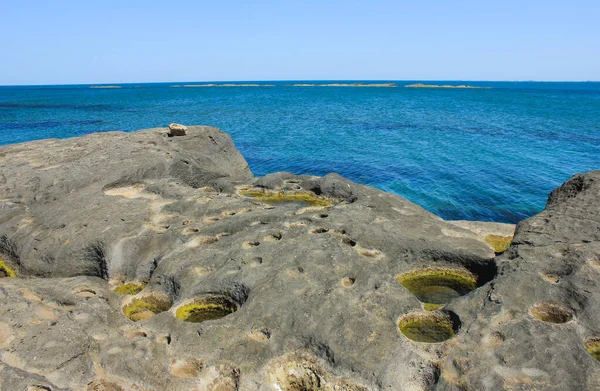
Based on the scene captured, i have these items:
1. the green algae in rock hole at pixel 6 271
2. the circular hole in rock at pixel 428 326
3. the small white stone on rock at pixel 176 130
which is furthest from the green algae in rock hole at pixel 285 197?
the circular hole in rock at pixel 428 326

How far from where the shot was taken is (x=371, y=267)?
891cm

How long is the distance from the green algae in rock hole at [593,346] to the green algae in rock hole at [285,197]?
8.80m

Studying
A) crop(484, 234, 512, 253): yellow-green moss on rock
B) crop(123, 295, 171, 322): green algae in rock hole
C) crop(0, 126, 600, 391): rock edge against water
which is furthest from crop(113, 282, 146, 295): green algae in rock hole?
crop(484, 234, 512, 253): yellow-green moss on rock

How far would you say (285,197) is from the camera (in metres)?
15.2

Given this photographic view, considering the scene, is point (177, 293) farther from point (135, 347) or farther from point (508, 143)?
point (508, 143)

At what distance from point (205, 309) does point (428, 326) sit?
3.96 metres

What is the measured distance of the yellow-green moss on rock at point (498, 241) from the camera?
11356mm

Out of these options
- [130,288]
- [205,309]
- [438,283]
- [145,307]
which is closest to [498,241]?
[438,283]

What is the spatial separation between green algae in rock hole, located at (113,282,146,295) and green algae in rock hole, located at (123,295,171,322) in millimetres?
599

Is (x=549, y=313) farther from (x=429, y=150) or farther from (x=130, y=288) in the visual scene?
(x=429, y=150)

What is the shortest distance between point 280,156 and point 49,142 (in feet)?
50.3

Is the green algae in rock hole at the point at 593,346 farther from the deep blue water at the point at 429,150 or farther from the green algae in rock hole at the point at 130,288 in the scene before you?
the deep blue water at the point at 429,150

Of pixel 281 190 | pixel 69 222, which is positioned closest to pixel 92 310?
pixel 69 222

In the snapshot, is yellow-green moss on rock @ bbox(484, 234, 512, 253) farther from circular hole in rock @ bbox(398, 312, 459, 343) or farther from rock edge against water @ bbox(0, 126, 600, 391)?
circular hole in rock @ bbox(398, 312, 459, 343)
